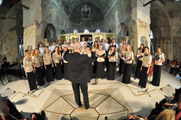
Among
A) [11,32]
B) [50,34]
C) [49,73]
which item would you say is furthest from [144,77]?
[50,34]

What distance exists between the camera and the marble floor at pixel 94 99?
12.7ft

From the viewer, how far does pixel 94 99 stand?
4.66 metres

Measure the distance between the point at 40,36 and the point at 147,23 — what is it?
30.2 feet

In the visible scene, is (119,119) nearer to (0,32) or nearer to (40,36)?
(40,36)

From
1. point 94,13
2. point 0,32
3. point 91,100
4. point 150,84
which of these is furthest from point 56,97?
point 94,13

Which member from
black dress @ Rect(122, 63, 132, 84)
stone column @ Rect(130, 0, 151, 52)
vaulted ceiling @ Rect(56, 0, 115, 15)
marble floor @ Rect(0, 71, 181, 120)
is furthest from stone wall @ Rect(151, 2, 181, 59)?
black dress @ Rect(122, 63, 132, 84)

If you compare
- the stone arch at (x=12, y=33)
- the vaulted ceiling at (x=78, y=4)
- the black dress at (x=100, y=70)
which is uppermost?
the vaulted ceiling at (x=78, y=4)

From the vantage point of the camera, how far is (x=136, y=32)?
988 cm

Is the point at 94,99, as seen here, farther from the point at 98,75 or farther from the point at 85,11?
the point at 85,11

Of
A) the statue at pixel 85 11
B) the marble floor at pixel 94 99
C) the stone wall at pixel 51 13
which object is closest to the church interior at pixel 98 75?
the marble floor at pixel 94 99

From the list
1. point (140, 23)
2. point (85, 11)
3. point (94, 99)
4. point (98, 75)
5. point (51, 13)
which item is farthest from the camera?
point (85, 11)

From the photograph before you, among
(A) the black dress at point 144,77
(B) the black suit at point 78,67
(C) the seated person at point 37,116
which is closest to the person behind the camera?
(C) the seated person at point 37,116

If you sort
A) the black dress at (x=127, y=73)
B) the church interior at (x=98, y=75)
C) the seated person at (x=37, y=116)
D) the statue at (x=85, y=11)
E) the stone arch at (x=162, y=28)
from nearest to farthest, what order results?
1. the seated person at (x=37, y=116)
2. the church interior at (x=98, y=75)
3. the black dress at (x=127, y=73)
4. the stone arch at (x=162, y=28)
5. the statue at (x=85, y=11)

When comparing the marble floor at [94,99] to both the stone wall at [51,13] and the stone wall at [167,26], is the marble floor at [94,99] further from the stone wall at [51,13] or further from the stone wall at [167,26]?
the stone wall at [51,13]
